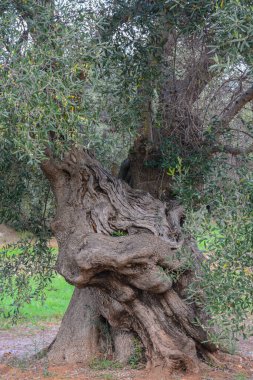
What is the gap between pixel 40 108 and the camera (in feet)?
19.7

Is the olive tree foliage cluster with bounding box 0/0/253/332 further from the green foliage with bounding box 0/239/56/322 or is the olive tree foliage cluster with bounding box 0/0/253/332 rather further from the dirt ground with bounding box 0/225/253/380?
the dirt ground with bounding box 0/225/253/380

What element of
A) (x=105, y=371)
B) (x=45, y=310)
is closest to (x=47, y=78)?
(x=105, y=371)

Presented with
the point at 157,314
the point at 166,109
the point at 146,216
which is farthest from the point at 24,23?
the point at 157,314

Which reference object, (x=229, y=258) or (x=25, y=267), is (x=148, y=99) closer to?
(x=229, y=258)

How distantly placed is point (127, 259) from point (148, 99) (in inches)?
89.8

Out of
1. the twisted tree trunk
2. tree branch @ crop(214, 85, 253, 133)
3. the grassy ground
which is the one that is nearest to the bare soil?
the twisted tree trunk

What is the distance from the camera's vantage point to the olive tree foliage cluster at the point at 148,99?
5.94 m

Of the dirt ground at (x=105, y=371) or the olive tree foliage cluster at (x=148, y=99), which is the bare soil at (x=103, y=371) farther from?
the olive tree foliage cluster at (x=148, y=99)

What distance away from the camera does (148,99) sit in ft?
27.4

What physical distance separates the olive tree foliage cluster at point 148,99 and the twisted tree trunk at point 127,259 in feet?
2.16

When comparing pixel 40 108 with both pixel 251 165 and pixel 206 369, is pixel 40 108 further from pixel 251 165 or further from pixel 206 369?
pixel 206 369

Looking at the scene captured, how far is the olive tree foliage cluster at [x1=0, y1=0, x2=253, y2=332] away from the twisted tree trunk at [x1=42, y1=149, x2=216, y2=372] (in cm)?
66

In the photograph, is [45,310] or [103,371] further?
[45,310]

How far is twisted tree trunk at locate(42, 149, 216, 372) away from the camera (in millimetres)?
7699
